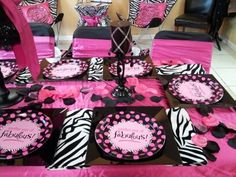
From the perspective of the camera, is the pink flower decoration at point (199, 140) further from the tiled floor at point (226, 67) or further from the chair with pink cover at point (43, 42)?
the tiled floor at point (226, 67)

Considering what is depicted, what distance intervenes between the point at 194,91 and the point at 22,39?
831 millimetres

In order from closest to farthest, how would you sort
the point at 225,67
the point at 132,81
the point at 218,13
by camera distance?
1. the point at 132,81
2. the point at 225,67
3. the point at 218,13

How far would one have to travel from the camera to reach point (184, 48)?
71.2 inches

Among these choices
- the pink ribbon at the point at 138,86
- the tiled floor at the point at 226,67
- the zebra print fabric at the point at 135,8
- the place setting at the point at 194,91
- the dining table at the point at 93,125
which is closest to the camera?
the dining table at the point at 93,125

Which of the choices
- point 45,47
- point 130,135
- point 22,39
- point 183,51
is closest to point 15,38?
point 22,39

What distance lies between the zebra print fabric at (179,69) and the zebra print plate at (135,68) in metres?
0.07

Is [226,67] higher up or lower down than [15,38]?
lower down

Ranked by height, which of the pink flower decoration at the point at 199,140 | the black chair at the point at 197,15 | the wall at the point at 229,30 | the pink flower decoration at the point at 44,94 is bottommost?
the wall at the point at 229,30

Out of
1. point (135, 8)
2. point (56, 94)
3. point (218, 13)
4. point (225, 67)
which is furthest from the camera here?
point (135, 8)

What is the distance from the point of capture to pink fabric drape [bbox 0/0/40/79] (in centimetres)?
102

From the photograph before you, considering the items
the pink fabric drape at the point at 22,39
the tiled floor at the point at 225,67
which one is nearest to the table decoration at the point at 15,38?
the pink fabric drape at the point at 22,39

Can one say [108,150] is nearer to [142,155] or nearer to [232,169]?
[142,155]

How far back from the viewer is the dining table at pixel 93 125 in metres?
0.84

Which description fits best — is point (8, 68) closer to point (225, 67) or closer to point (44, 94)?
point (44, 94)
